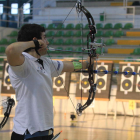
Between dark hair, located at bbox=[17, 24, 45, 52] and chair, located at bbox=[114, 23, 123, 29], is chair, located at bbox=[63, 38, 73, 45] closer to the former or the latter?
chair, located at bbox=[114, 23, 123, 29]

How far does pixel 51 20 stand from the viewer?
888 centimetres

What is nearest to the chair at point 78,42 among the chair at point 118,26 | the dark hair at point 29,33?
the chair at point 118,26

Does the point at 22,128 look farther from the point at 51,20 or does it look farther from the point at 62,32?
→ the point at 51,20

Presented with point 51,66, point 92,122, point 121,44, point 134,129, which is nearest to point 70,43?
point 121,44

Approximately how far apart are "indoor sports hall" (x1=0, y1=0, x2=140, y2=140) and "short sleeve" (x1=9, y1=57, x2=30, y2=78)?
10mm

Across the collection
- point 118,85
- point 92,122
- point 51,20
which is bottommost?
point 92,122

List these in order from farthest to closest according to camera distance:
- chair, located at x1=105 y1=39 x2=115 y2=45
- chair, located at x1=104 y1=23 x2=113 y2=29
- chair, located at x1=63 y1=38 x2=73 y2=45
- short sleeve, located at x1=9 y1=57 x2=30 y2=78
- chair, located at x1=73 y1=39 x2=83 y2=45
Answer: chair, located at x1=104 y1=23 x2=113 y2=29, chair, located at x1=63 y1=38 x2=73 y2=45, chair, located at x1=73 y1=39 x2=83 y2=45, chair, located at x1=105 y1=39 x2=115 y2=45, short sleeve, located at x1=9 y1=57 x2=30 y2=78

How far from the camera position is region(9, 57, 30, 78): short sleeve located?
1.26 meters

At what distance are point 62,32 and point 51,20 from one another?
1002mm

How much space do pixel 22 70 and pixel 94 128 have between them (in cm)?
288

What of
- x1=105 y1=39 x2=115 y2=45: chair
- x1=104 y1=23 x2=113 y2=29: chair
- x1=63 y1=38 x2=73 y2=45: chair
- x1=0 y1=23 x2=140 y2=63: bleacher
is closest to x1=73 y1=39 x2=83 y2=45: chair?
x1=0 y1=23 x2=140 y2=63: bleacher

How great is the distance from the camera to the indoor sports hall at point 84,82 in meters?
1.40

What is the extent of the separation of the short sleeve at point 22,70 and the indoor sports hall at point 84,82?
0.03ft

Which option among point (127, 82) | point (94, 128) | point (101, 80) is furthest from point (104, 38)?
point (94, 128)
